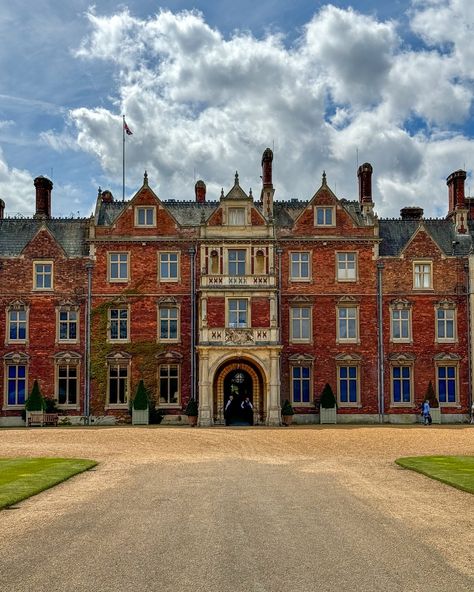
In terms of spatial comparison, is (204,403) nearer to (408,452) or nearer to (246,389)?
(246,389)

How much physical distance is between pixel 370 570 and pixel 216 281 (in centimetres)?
3406

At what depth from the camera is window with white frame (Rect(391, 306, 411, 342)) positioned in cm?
4525

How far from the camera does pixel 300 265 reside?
45.4 meters

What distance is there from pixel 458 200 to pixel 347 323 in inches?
440

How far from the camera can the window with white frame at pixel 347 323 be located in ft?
148

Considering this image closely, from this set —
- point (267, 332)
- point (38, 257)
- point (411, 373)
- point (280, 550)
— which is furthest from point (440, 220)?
point (280, 550)

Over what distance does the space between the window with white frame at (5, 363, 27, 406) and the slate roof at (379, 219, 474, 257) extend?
22119 millimetres

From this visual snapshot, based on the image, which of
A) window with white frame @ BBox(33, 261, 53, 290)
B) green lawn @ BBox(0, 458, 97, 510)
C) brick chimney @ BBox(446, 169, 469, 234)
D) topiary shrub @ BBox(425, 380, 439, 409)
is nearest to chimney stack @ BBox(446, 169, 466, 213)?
brick chimney @ BBox(446, 169, 469, 234)

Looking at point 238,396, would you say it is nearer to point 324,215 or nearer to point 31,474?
point 324,215

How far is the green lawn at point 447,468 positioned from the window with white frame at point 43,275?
89.3 feet

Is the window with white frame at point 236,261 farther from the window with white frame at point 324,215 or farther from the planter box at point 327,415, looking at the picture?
the planter box at point 327,415

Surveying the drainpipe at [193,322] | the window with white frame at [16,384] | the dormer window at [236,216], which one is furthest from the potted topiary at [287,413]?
the window with white frame at [16,384]

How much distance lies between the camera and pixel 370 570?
32.1 ft

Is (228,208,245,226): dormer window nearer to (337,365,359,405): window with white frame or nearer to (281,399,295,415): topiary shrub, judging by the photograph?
(337,365,359,405): window with white frame
